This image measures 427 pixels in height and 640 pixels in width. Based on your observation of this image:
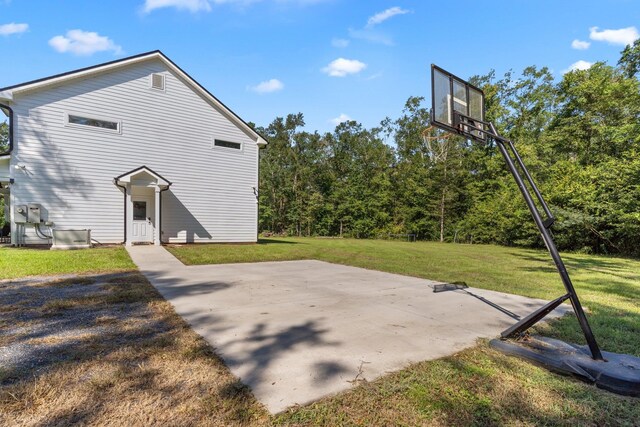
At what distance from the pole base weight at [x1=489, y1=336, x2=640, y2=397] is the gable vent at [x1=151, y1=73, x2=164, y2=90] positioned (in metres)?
15.3

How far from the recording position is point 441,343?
328cm

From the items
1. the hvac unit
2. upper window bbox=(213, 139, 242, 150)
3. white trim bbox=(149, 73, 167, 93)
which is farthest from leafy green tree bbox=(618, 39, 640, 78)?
the hvac unit

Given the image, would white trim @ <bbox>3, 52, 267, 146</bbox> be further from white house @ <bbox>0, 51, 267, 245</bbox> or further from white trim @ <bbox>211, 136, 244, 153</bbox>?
white trim @ <bbox>211, 136, 244, 153</bbox>

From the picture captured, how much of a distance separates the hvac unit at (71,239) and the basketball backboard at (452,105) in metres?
12.2

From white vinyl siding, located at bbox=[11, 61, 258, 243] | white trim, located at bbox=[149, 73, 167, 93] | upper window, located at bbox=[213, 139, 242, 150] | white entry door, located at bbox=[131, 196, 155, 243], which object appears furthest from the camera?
upper window, located at bbox=[213, 139, 242, 150]

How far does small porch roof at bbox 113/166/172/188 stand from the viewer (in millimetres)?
12141

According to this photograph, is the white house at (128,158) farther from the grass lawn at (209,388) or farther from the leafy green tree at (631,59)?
the leafy green tree at (631,59)

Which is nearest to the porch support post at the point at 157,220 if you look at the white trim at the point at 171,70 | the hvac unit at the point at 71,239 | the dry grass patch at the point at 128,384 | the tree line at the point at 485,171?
the hvac unit at the point at 71,239

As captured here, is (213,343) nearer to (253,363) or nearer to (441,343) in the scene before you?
(253,363)

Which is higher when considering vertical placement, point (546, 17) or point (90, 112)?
point (546, 17)

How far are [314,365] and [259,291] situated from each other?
9.78ft

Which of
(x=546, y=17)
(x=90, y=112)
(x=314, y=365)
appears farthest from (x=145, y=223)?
(x=546, y=17)

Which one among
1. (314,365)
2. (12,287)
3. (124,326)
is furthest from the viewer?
(12,287)

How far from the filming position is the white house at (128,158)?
37.8 ft
